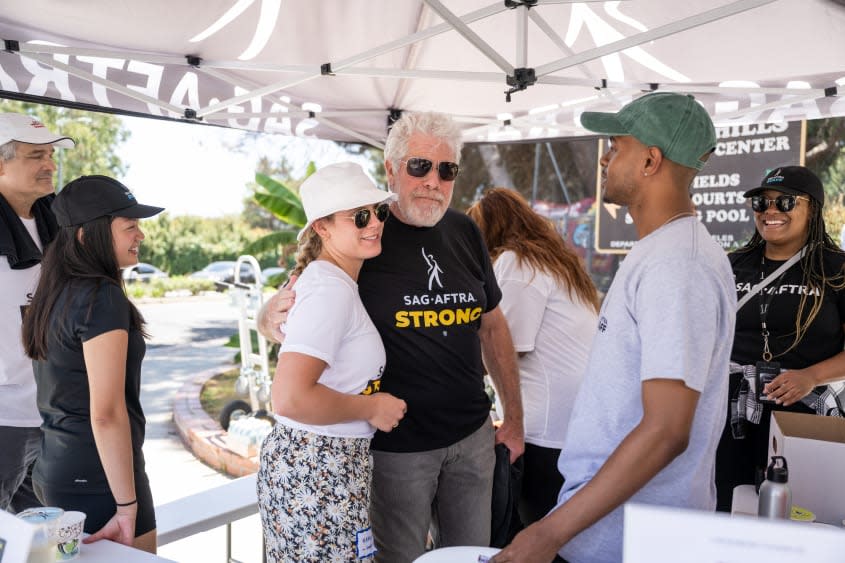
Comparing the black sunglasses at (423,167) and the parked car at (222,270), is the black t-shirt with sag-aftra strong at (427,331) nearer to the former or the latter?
the black sunglasses at (423,167)

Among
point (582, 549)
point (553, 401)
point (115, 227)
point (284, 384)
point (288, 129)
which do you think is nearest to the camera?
point (582, 549)

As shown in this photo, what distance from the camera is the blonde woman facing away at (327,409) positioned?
1.55 meters

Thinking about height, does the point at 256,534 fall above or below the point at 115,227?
below

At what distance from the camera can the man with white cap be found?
7.32 ft

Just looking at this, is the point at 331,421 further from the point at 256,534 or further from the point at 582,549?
the point at 256,534

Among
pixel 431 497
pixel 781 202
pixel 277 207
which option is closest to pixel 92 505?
pixel 431 497

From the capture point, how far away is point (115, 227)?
5.82 ft

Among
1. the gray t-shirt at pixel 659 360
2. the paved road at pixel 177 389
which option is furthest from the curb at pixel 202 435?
the gray t-shirt at pixel 659 360

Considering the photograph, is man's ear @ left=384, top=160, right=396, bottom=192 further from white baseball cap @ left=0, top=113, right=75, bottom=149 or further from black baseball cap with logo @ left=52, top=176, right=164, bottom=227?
white baseball cap @ left=0, top=113, right=75, bottom=149

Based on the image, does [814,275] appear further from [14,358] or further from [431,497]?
[14,358]

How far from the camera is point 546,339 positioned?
2418 mm

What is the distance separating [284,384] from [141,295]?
17.2 m

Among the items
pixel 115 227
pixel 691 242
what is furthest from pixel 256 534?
pixel 691 242

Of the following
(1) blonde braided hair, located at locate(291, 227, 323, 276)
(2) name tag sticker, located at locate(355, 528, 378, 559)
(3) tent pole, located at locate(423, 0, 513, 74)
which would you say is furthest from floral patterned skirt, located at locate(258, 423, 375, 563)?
(3) tent pole, located at locate(423, 0, 513, 74)
